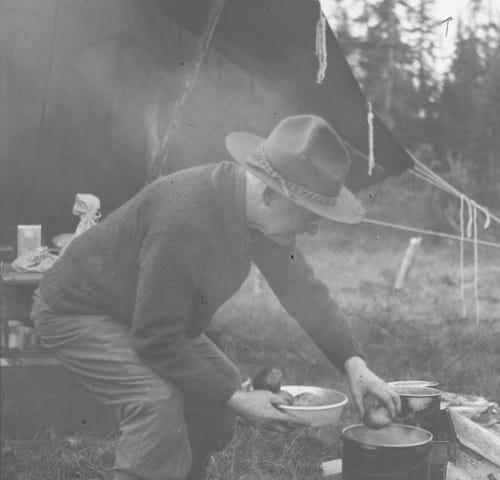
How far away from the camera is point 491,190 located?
1688 centimetres

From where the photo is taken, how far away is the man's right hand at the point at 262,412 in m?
2.32

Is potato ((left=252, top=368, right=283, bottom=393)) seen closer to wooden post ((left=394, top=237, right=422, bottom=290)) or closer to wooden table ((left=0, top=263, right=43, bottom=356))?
wooden table ((left=0, top=263, right=43, bottom=356))

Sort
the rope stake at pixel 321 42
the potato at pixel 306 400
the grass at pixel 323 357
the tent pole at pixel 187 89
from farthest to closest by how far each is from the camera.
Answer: the rope stake at pixel 321 42 → the tent pole at pixel 187 89 → the grass at pixel 323 357 → the potato at pixel 306 400

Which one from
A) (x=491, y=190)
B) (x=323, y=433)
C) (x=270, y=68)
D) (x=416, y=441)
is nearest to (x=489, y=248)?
(x=491, y=190)

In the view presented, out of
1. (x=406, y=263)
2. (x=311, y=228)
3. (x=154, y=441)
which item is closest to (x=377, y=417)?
(x=311, y=228)

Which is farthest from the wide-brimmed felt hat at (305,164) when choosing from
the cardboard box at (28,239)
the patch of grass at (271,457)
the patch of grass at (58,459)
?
the cardboard box at (28,239)

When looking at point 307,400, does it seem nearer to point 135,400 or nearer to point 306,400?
point 306,400

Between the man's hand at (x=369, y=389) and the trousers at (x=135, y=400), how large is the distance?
1.55 ft

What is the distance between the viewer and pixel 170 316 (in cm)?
227

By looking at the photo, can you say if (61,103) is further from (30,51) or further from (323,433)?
(323,433)

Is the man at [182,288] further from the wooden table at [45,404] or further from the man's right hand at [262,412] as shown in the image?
the wooden table at [45,404]

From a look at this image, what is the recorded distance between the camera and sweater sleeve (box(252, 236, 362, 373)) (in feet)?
9.23

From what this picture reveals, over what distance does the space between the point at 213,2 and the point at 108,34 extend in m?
0.87

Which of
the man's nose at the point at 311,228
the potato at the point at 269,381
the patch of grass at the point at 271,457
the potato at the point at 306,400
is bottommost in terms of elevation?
the patch of grass at the point at 271,457
